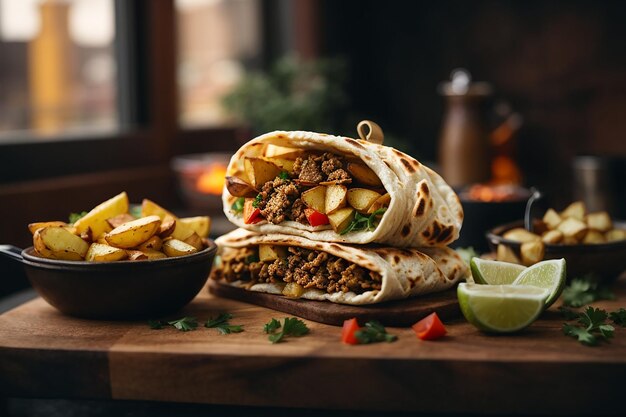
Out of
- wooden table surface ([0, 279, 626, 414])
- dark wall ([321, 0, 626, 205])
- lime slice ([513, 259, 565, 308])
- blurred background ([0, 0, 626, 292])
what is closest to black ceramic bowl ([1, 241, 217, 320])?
wooden table surface ([0, 279, 626, 414])

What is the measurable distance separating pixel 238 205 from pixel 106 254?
0.47 metres

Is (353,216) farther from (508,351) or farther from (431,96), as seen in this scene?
(431,96)

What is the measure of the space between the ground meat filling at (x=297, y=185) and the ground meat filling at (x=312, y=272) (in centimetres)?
10

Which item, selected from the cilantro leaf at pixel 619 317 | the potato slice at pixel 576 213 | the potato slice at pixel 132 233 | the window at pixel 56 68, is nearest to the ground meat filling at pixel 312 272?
the potato slice at pixel 132 233

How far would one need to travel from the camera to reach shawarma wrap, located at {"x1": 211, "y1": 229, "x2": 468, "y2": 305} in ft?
6.65

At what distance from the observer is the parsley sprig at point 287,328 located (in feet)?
6.15

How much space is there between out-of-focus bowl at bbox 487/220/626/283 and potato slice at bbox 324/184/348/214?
0.59 meters

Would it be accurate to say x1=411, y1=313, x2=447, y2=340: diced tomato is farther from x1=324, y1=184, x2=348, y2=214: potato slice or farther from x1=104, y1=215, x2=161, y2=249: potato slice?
x1=104, y1=215, x2=161, y2=249: potato slice

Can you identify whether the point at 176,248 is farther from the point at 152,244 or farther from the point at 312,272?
the point at 312,272

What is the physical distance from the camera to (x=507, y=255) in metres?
2.38

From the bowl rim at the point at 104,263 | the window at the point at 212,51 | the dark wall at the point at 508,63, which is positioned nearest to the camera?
the bowl rim at the point at 104,263

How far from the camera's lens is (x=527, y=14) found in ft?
21.8

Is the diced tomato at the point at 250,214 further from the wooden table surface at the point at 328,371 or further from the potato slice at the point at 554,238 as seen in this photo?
the potato slice at the point at 554,238

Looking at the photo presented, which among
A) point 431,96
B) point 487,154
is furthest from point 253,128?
point 431,96
